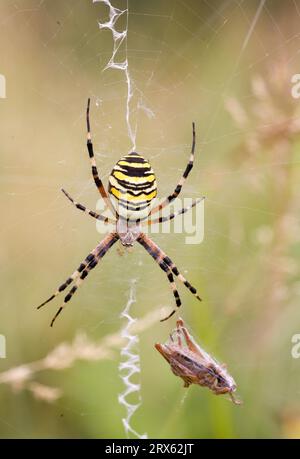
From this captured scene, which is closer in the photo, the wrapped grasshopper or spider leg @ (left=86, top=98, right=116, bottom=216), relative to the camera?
the wrapped grasshopper

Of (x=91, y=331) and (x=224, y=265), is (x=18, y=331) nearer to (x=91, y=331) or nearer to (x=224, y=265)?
(x=91, y=331)

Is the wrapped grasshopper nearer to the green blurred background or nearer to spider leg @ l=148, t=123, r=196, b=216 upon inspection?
the green blurred background

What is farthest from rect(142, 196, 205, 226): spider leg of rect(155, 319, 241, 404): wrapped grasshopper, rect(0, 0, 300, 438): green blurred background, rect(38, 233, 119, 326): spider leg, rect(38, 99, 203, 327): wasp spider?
rect(155, 319, 241, 404): wrapped grasshopper

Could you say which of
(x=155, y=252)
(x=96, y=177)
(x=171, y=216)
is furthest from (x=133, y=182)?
(x=155, y=252)
